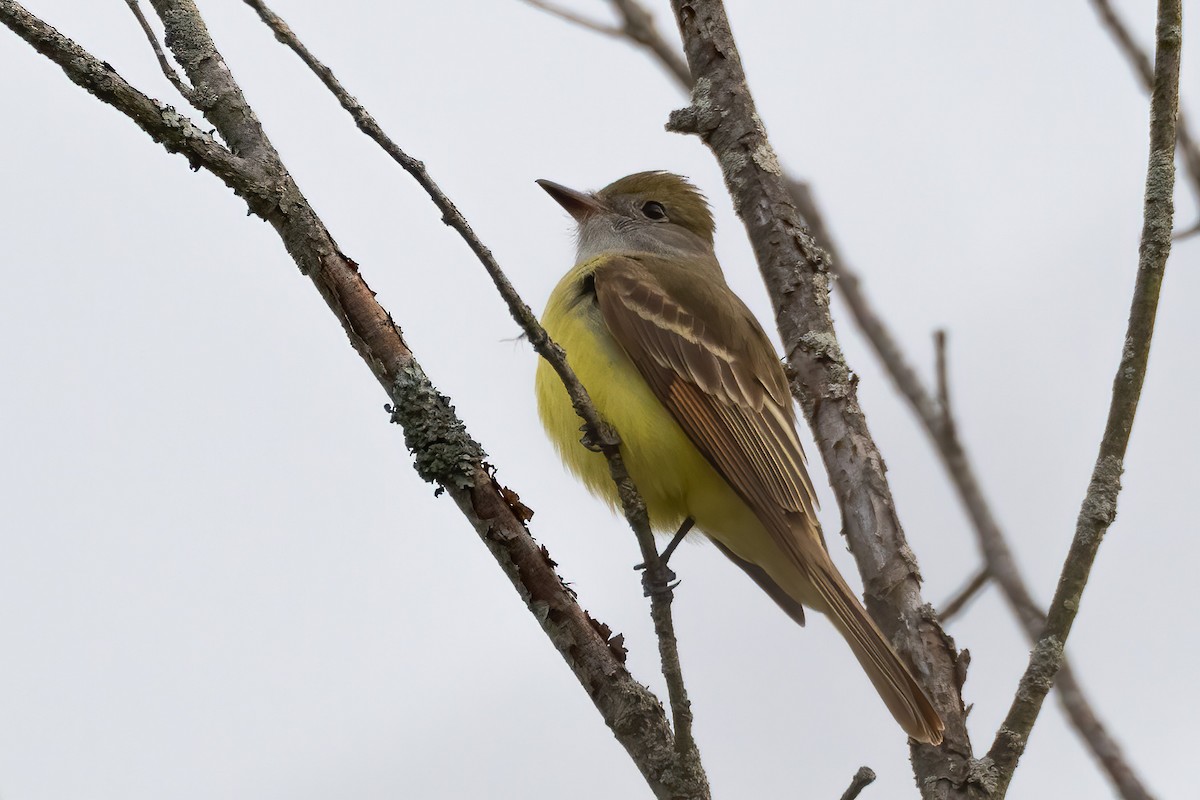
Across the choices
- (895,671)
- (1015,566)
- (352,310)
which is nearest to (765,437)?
(1015,566)

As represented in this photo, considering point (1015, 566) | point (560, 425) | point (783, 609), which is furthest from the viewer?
point (783, 609)

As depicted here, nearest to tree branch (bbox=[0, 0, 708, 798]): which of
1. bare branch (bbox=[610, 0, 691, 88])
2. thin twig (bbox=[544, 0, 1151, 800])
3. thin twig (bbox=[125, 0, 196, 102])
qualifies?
thin twig (bbox=[125, 0, 196, 102])

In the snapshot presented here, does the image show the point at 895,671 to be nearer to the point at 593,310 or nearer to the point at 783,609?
the point at 783,609

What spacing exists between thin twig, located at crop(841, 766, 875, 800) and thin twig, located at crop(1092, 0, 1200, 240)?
222 cm

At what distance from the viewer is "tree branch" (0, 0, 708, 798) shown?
345cm

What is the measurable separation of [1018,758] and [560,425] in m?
2.24

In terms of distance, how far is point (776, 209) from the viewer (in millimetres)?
5008

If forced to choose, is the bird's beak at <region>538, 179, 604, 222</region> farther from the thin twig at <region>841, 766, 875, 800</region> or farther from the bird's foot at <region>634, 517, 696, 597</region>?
the thin twig at <region>841, 766, 875, 800</region>

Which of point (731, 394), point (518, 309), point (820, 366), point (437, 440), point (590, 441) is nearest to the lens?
point (518, 309)

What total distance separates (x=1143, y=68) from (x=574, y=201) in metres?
3.29

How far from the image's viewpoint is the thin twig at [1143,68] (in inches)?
183

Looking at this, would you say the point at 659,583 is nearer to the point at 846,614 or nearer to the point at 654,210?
the point at 846,614

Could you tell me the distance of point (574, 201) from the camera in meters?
7.26

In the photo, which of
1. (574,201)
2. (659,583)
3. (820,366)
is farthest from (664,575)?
(574,201)
